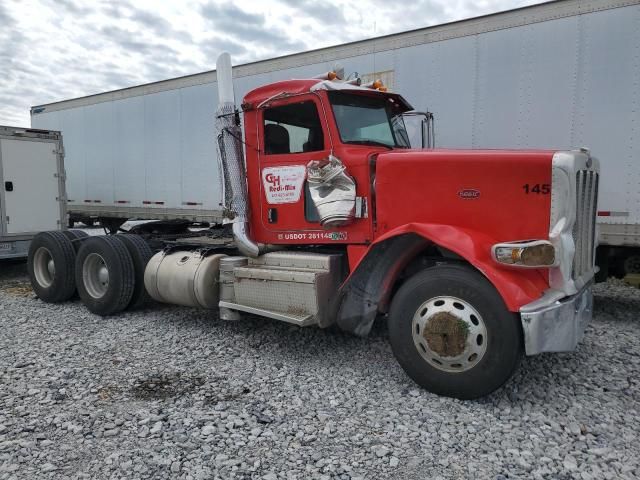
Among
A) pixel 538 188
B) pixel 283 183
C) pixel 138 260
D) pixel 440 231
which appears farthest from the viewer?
pixel 138 260

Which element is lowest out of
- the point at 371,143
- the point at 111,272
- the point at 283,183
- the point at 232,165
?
the point at 111,272

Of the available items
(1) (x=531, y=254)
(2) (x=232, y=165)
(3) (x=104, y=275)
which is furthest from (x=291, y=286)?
(3) (x=104, y=275)

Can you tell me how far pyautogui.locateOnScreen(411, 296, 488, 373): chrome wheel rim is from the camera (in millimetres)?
3543

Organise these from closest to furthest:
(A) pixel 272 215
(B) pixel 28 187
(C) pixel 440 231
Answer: (C) pixel 440 231, (A) pixel 272 215, (B) pixel 28 187

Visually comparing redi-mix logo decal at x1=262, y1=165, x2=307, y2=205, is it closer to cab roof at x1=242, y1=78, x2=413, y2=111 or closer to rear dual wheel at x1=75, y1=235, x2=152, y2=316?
cab roof at x1=242, y1=78, x2=413, y2=111

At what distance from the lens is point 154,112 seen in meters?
9.96

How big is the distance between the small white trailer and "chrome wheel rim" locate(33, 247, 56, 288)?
1989 mm

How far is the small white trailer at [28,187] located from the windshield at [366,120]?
7.16 m

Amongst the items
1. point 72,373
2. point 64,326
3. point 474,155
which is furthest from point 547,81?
point 64,326

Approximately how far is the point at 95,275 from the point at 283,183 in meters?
3.41

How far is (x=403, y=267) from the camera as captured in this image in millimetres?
4195

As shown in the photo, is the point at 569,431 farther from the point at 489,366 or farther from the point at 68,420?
the point at 68,420

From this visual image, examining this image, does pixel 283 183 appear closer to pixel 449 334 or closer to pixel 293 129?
pixel 293 129

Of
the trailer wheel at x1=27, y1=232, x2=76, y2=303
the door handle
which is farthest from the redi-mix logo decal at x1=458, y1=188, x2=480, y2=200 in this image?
the trailer wheel at x1=27, y1=232, x2=76, y2=303
